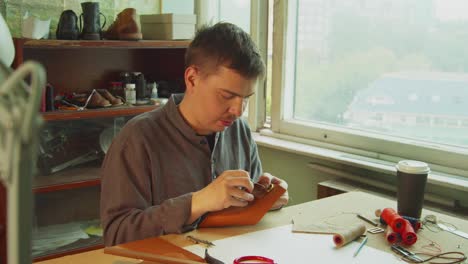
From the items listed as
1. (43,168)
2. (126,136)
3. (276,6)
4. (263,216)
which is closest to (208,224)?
(263,216)

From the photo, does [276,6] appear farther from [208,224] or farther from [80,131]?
[208,224]

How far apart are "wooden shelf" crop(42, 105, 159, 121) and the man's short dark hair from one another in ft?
3.43

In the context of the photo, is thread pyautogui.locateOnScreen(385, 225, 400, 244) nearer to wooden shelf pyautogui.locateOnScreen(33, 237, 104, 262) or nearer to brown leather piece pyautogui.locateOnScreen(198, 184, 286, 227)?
brown leather piece pyautogui.locateOnScreen(198, 184, 286, 227)

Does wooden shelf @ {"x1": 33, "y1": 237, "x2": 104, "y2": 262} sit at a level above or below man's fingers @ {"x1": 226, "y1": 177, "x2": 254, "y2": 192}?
below

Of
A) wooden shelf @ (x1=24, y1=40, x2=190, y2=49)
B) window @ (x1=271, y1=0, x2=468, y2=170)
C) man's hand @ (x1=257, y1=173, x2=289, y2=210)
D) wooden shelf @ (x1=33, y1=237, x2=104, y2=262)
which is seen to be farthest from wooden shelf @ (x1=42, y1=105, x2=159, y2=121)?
man's hand @ (x1=257, y1=173, x2=289, y2=210)

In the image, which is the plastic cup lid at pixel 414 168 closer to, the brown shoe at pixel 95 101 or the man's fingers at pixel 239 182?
the man's fingers at pixel 239 182

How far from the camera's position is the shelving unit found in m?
2.48

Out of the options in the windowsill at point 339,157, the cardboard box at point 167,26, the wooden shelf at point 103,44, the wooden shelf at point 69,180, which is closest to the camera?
the windowsill at point 339,157

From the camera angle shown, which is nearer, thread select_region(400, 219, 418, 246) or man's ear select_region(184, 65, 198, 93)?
thread select_region(400, 219, 418, 246)

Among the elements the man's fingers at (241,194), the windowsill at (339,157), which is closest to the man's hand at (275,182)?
the man's fingers at (241,194)

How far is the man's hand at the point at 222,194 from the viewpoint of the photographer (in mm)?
1322

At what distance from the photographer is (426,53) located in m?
2.23

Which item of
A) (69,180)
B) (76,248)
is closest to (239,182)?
(69,180)

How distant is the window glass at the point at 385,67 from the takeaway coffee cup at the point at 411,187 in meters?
0.77
